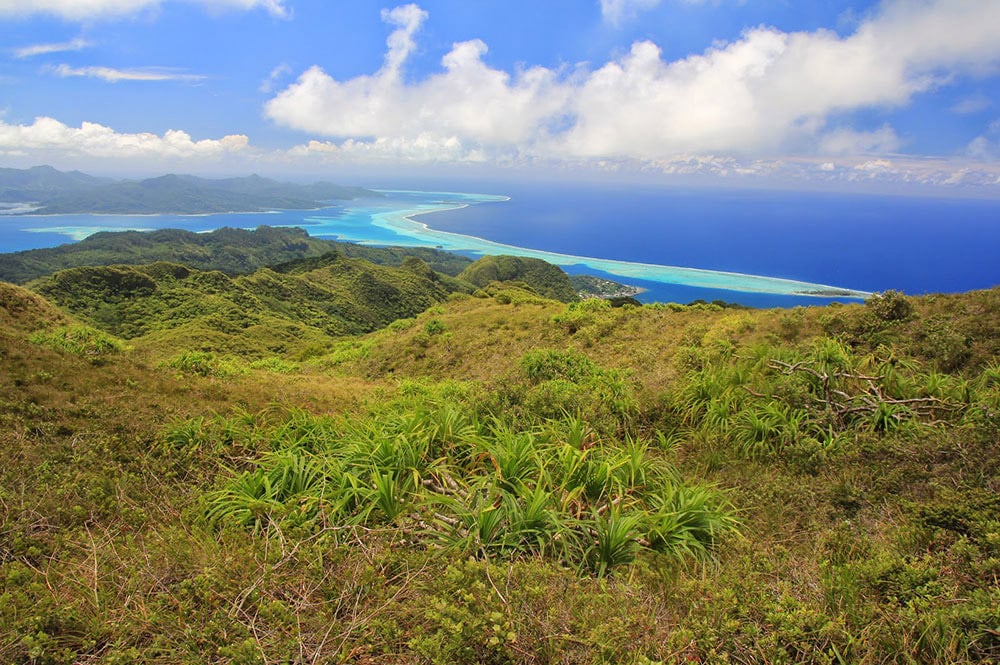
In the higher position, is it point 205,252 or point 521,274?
point 205,252

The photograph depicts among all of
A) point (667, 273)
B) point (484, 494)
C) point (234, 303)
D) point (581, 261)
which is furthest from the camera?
point (581, 261)

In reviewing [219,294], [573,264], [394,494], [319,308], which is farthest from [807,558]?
[573,264]

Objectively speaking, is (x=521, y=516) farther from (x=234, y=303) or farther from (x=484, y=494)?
(x=234, y=303)

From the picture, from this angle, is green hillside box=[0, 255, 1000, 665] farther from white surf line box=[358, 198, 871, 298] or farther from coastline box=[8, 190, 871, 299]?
coastline box=[8, 190, 871, 299]

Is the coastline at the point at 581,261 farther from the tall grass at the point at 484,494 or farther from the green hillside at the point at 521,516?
the tall grass at the point at 484,494

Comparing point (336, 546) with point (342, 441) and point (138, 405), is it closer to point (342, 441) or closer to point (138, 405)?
point (342, 441)

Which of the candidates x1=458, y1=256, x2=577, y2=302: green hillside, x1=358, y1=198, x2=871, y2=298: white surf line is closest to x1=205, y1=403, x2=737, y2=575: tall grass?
x1=358, y1=198, x2=871, y2=298: white surf line

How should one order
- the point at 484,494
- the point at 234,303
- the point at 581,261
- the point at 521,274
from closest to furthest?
the point at 484,494, the point at 234,303, the point at 521,274, the point at 581,261

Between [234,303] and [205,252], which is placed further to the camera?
[205,252]

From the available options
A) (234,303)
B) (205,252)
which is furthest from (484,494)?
(205,252)

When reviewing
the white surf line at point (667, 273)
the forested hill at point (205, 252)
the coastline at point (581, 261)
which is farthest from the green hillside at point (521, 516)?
the forested hill at point (205, 252)
